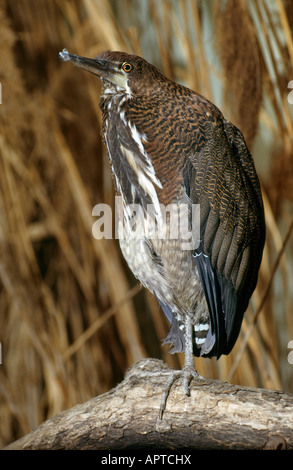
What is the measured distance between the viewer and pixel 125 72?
1012 mm

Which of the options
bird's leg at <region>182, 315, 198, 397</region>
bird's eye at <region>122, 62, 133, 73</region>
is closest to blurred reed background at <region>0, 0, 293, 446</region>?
bird's leg at <region>182, 315, 198, 397</region>

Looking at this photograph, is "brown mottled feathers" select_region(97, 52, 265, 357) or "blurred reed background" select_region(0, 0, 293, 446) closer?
"brown mottled feathers" select_region(97, 52, 265, 357)

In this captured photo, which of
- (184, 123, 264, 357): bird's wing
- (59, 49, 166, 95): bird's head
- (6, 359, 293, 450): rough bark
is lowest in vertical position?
(6, 359, 293, 450): rough bark

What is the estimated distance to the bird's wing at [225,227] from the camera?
1.02m

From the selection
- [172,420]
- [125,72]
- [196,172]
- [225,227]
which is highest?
[125,72]

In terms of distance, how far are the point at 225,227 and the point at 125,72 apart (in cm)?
37

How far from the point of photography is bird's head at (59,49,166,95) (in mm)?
1000

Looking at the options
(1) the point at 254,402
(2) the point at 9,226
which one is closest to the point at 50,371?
(2) the point at 9,226

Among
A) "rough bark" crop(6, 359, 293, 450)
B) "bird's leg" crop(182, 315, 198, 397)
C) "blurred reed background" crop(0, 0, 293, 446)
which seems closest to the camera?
"rough bark" crop(6, 359, 293, 450)

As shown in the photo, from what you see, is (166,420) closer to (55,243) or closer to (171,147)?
(171,147)

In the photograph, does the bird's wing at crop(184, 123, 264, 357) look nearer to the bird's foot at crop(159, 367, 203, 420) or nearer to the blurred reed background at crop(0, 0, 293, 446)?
the bird's foot at crop(159, 367, 203, 420)

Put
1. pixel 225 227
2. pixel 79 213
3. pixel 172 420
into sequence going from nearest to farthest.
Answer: pixel 172 420, pixel 225 227, pixel 79 213

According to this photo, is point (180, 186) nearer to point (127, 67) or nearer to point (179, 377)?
point (127, 67)

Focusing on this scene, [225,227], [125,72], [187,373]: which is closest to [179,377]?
[187,373]
